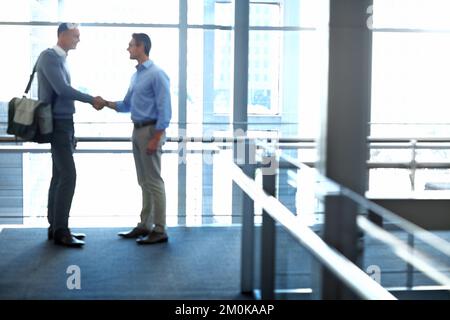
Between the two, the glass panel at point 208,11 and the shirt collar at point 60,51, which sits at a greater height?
the glass panel at point 208,11

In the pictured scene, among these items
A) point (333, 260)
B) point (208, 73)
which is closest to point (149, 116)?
point (208, 73)

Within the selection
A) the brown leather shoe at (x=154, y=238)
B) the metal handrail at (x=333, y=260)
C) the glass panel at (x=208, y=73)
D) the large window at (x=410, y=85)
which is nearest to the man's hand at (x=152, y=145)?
the brown leather shoe at (x=154, y=238)

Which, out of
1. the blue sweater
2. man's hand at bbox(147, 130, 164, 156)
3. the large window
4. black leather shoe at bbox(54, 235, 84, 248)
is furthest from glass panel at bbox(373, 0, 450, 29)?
black leather shoe at bbox(54, 235, 84, 248)

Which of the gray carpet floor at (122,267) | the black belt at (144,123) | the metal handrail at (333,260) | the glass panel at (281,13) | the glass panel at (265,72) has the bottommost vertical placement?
the gray carpet floor at (122,267)

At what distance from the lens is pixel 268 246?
9.22 ft

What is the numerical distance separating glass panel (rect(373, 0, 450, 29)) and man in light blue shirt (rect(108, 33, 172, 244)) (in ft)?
7.74

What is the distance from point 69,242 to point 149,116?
0.77 metres

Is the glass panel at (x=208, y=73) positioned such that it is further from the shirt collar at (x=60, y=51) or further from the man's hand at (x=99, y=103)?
the shirt collar at (x=60, y=51)

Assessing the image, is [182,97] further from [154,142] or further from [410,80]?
[410,80]

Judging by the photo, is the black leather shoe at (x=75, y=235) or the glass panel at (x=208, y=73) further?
the glass panel at (x=208, y=73)

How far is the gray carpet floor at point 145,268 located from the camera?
2829 millimetres

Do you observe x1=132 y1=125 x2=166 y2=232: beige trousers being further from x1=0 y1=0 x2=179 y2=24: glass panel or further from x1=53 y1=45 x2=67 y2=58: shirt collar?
x1=0 y1=0 x2=179 y2=24: glass panel

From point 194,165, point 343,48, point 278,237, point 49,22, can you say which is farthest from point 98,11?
point 343,48

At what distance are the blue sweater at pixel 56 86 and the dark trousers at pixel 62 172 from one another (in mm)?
59
